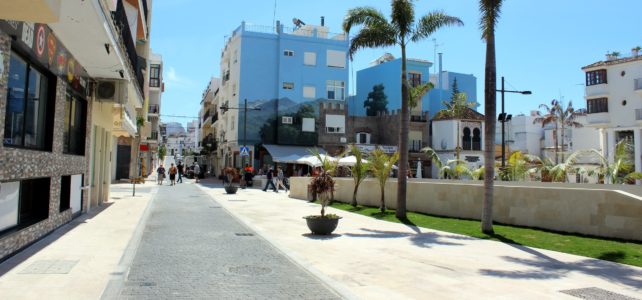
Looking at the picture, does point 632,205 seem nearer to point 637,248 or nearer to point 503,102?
point 637,248

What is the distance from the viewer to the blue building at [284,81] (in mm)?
47312

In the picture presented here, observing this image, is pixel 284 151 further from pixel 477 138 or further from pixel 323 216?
pixel 323 216

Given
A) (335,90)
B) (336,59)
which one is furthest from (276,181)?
(336,59)

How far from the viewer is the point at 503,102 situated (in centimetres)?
2697

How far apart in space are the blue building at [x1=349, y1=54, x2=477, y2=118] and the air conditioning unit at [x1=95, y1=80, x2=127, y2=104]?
130 feet

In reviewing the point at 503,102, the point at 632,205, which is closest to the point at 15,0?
the point at 632,205

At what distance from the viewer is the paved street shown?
6.12 m

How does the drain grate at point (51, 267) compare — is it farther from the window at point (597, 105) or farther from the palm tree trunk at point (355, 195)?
the window at point (597, 105)

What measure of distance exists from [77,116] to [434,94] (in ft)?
155

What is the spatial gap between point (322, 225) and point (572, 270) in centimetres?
539

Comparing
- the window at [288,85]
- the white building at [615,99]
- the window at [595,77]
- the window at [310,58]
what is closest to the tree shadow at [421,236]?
the window at [288,85]

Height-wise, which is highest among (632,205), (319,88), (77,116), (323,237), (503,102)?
(319,88)

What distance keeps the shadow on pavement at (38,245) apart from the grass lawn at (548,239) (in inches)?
347

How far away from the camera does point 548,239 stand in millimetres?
11062
